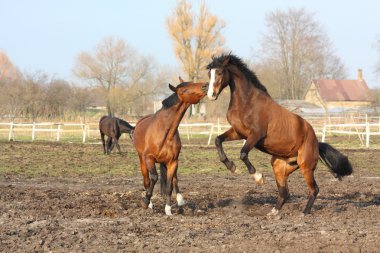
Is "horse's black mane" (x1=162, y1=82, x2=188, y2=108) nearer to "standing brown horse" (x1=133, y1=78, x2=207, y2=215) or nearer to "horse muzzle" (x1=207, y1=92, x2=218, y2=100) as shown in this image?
"standing brown horse" (x1=133, y1=78, x2=207, y2=215)

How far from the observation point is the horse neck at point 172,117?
9102 mm

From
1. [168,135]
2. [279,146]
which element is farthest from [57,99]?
[279,146]

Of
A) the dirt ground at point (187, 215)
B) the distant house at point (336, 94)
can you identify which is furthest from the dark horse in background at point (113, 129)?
the distant house at point (336, 94)

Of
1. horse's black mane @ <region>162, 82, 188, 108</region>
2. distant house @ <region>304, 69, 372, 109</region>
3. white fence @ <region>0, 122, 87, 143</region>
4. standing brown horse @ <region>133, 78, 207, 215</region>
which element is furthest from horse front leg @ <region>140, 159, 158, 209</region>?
distant house @ <region>304, 69, 372, 109</region>

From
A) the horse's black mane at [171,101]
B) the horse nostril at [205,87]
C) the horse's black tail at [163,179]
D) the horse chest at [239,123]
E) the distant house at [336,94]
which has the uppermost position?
the distant house at [336,94]

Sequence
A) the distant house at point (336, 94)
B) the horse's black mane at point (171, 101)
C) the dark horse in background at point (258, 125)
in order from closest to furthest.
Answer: the dark horse in background at point (258, 125) → the horse's black mane at point (171, 101) → the distant house at point (336, 94)

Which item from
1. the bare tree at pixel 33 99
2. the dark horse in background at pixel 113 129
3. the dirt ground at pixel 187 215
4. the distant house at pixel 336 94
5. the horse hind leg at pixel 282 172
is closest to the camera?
the dirt ground at pixel 187 215

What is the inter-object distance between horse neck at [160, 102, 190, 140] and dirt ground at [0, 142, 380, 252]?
1.20m

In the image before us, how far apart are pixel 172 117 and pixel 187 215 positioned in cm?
148

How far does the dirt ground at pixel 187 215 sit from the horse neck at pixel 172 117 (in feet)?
3.94

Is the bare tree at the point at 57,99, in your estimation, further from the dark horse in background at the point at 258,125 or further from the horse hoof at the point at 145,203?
the dark horse in background at the point at 258,125

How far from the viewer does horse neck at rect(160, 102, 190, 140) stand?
29.9 ft

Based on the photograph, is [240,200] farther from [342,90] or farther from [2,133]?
[342,90]

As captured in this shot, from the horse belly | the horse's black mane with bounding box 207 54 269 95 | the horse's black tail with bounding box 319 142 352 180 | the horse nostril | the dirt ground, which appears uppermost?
the horse's black mane with bounding box 207 54 269 95
